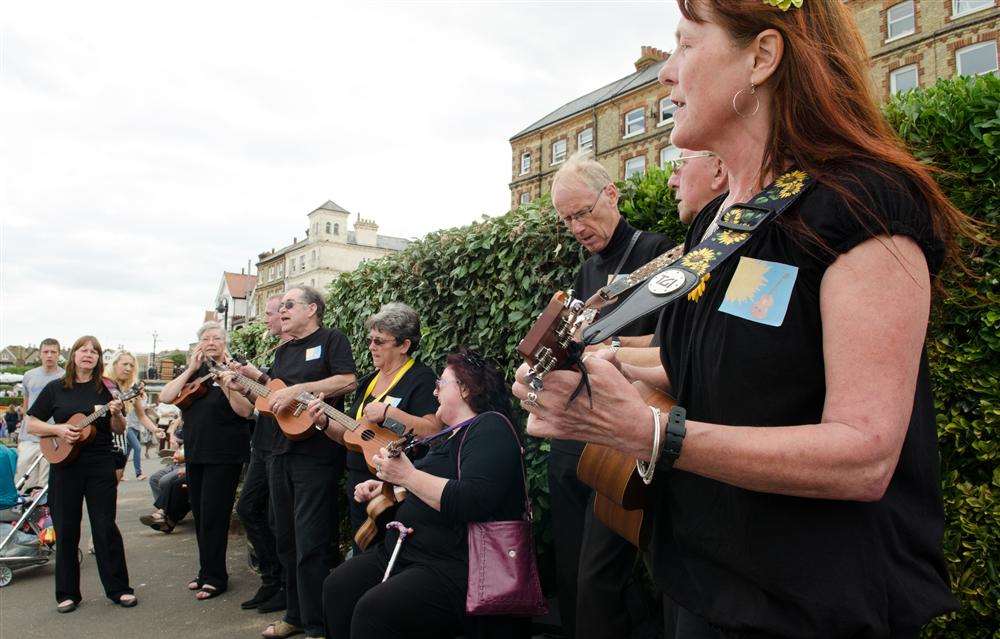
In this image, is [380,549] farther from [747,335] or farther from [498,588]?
[747,335]

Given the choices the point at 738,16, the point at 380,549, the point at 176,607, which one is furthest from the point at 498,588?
the point at 176,607

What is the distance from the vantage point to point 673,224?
4008 mm

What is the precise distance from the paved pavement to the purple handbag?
2.77 metres

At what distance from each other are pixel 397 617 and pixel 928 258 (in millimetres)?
2946

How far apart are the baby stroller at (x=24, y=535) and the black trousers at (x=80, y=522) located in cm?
122

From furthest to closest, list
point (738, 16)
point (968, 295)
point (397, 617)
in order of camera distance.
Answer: point (397, 617)
point (968, 295)
point (738, 16)

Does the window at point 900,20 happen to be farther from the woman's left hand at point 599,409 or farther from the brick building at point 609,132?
the woman's left hand at point 599,409

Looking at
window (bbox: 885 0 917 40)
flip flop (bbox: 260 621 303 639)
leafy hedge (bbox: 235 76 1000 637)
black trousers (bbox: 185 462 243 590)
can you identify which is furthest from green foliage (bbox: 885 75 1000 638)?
window (bbox: 885 0 917 40)

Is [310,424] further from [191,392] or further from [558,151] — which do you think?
[558,151]

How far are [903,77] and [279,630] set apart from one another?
31823 millimetres

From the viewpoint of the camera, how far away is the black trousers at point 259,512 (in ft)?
20.5

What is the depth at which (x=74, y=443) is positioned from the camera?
19.9ft

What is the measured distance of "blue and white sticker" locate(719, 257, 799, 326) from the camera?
1185 millimetres

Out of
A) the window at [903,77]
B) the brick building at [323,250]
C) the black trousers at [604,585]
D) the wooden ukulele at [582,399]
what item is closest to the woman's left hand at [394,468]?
the black trousers at [604,585]
